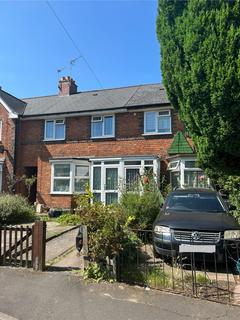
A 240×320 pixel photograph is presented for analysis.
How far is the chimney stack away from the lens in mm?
23031

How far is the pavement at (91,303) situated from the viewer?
15.7 ft

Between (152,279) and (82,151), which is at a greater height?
(82,151)

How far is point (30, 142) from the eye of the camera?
20266 mm

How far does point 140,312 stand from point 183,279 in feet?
4.78

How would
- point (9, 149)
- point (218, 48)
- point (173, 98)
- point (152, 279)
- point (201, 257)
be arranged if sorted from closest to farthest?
1. point (152, 279)
2. point (201, 257)
3. point (218, 48)
4. point (173, 98)
5. point (9, 149)

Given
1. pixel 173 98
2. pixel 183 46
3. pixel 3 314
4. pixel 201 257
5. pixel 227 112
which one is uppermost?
pixel 183 46

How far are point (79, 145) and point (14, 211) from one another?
282 inches

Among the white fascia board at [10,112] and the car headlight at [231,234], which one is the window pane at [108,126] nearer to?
the white fascia board at [10,112]

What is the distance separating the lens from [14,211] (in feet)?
42.3

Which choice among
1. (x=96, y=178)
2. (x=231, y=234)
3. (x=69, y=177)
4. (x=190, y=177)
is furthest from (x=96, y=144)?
(x=231, y=234)

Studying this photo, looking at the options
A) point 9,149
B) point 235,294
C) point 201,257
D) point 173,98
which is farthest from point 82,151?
point 235,294

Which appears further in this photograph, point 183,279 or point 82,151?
point 82,151

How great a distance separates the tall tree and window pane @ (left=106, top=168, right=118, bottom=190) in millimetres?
9220

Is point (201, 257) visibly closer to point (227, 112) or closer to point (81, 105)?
point (227, 112)
